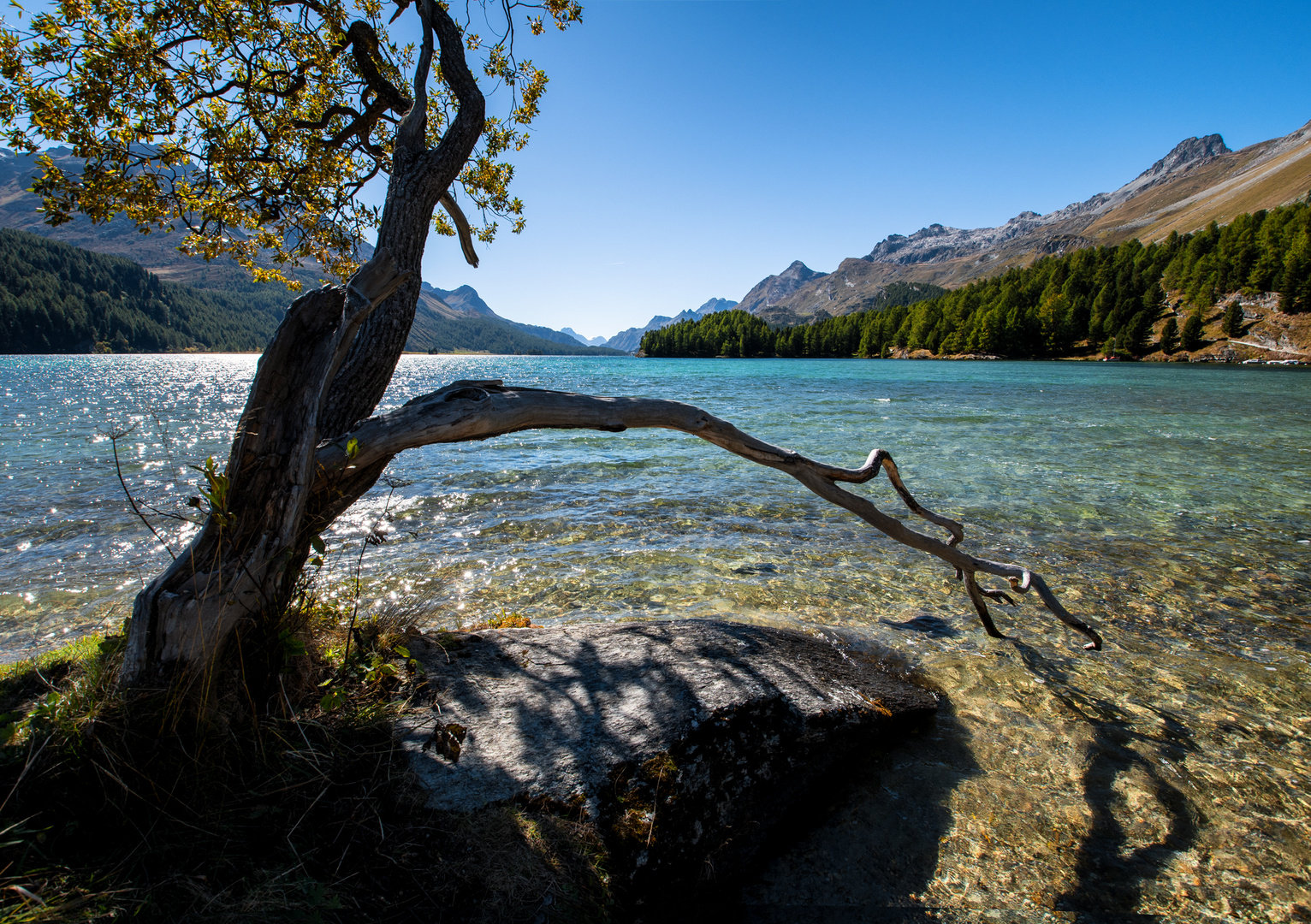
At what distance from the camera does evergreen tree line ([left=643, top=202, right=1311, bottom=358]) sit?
92938 millimetres

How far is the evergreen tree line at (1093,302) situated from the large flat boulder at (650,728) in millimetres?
123854

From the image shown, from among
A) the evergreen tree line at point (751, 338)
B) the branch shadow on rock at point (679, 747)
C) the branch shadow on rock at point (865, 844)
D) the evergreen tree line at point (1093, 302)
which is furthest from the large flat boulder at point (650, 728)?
the evergreen tree line at point (751, 338)

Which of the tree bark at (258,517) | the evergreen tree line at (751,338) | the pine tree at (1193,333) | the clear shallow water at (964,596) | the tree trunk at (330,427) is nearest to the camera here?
the tree bark at (258,517)

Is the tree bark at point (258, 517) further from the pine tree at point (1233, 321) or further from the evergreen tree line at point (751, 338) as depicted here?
the evergreen tree line at point (751, 338)

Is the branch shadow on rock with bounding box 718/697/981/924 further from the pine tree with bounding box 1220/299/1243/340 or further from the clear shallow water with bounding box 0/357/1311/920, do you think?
the pine tree with bounding box 1220/299/1243/340

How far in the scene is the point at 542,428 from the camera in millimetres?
4652

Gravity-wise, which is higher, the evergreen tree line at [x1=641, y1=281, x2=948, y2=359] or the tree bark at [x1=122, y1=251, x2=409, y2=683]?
the evergreen tree line at [x1=641, y1=281, x2=948, y2=359]

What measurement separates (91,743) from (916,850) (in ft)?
15.2

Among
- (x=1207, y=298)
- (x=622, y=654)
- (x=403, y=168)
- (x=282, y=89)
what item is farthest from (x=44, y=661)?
(x=1207, y=298)

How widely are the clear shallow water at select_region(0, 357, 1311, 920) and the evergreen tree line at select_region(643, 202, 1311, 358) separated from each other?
107626mm

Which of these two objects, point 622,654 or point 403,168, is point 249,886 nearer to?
point 622,654

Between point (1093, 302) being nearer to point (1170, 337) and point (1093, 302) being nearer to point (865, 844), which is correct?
point (1170, 337)

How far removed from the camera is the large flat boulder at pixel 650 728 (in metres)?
3.17

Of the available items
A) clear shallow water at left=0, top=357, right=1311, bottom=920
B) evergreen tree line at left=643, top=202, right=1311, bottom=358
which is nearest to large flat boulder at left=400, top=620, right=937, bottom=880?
clear shallow water at left=0, top=357, right=1311, bottom=920
